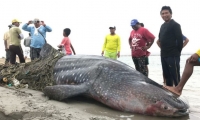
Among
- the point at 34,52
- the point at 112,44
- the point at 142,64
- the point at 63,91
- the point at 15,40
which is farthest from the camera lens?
the point at 112,44

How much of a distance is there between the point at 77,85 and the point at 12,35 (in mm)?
5951

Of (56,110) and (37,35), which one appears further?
(37,35)

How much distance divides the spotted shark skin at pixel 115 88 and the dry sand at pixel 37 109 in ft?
1.17

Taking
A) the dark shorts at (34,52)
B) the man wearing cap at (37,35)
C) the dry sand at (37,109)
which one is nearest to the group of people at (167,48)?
the dry sand at (37,109)

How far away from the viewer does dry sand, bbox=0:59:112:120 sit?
3.77 metres

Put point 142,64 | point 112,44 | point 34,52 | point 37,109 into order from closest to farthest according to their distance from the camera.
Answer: point 37,109 → point 142,64 → point 34,52 → point 112,44

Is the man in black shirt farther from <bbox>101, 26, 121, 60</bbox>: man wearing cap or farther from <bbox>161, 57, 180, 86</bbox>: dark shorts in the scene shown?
<bbox>101, 26, 121, 60</bbox>: man wearing cap

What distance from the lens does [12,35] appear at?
10438 millimetres

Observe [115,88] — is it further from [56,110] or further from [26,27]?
[26,27]

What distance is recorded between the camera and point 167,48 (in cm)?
674

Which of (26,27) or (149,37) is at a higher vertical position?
(26,27)

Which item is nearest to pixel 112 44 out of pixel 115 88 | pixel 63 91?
pixel 115 88

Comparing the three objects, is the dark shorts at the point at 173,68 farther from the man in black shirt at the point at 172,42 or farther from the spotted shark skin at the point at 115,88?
the spotted shark skin at the point at 115,88

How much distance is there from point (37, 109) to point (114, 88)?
1.56 m
